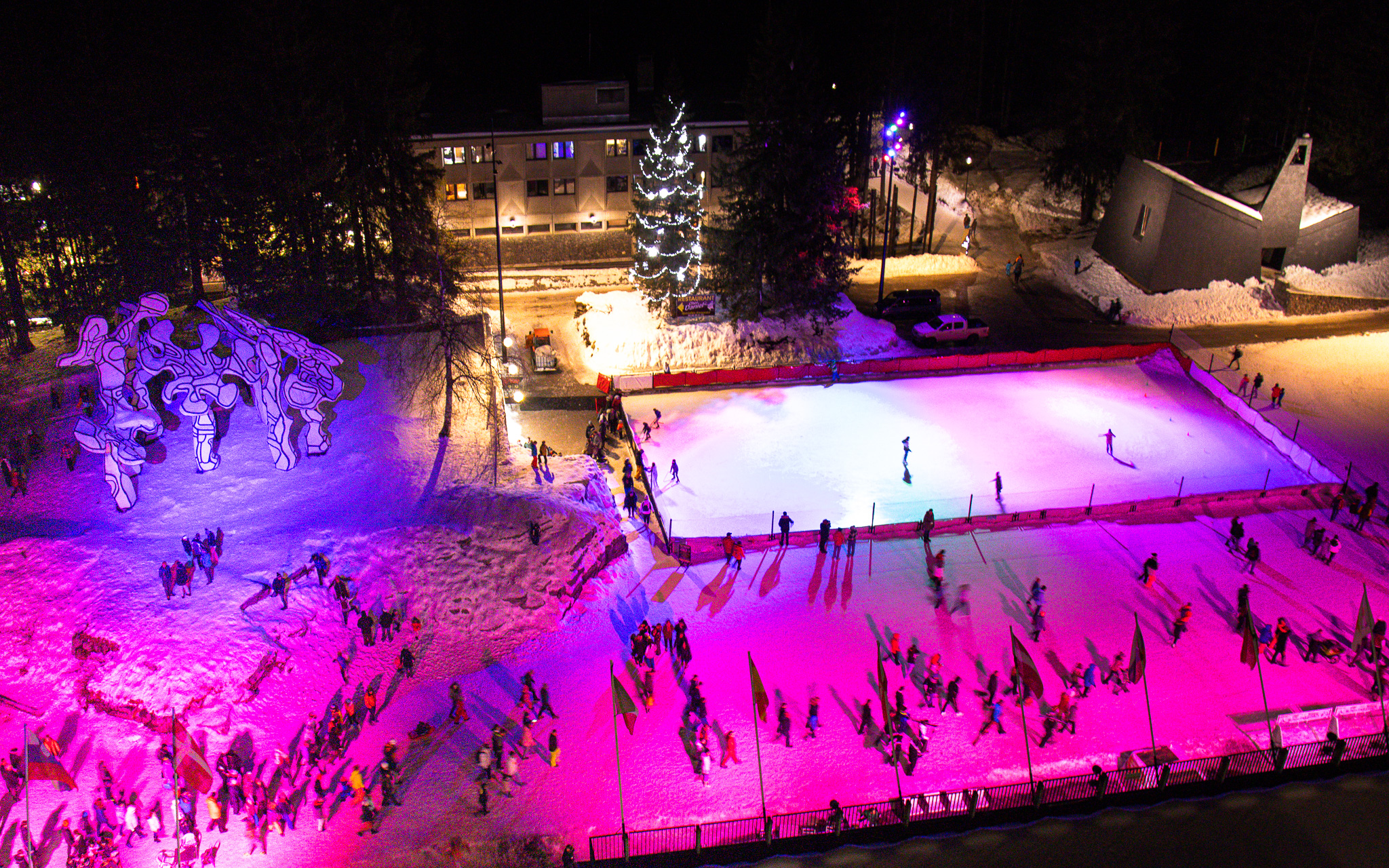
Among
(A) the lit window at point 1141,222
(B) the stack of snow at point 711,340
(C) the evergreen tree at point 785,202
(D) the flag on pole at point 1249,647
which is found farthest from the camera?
(A) the lit window at point 1141,222

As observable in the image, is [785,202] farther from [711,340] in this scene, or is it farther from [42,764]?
[42,764]

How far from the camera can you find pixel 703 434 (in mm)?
32812

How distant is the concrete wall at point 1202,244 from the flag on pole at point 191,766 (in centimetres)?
4485

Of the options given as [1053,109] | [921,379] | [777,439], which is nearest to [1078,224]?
[1053,109]

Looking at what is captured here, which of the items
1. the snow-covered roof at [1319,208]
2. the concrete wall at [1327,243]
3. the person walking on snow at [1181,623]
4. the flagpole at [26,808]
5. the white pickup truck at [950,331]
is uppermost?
the snow-covered roof at [1319,208]

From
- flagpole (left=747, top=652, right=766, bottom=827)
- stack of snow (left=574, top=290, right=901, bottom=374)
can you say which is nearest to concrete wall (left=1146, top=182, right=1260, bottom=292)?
stack of snow (left=574, top=290, right=901, bottom=374)

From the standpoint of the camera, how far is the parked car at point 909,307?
4312 centimetres

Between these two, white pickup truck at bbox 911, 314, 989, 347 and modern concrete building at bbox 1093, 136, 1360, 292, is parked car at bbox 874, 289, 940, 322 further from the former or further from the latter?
modern concrete building at bbox 1093, 136, 1360, 292

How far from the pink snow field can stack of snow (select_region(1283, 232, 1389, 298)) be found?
16.4 metres

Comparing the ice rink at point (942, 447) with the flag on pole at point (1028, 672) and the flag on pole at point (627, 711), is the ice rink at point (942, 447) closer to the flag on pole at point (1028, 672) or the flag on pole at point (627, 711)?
the flag on pole at point (627, 711)

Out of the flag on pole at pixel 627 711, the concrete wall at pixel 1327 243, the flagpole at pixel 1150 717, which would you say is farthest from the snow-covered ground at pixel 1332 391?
the flag on pole at pixel 627 711

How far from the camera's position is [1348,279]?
4422cm

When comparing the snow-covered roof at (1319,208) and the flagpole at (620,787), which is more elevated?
the snow-covered roof at (1319,208)

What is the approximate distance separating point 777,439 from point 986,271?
23512 mm
